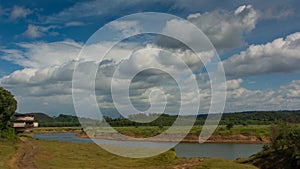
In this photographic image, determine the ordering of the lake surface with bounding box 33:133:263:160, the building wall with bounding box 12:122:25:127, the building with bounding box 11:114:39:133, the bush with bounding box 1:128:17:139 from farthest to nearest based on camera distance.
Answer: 1. the building with bounding box 11:114:39:133
2. the building wall with bounding box 12:122:25:127
3. the lake surface with bounding box 33:133:263:160
4. the bush with bounding box 1:128:17:139

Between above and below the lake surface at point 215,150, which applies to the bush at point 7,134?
above

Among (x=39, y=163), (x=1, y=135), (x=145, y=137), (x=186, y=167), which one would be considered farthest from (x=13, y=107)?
(x=145, y=137)

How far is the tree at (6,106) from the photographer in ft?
252

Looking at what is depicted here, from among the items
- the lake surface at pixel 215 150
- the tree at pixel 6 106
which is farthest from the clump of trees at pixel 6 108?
the lake surface at pixel 215 150

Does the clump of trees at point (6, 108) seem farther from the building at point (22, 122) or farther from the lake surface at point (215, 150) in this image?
the lake surface at point (215, 150)

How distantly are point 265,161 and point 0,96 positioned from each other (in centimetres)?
5893

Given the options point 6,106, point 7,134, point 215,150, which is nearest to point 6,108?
point 6,106

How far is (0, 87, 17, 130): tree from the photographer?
76.9 meters

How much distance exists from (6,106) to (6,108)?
479mm

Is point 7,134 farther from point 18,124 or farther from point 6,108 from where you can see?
point 18,124

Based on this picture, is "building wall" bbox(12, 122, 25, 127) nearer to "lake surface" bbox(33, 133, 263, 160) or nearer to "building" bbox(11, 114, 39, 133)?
"building" bbox(11, 114, 39, 133)

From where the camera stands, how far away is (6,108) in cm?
7850

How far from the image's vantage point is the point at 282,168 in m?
45.3

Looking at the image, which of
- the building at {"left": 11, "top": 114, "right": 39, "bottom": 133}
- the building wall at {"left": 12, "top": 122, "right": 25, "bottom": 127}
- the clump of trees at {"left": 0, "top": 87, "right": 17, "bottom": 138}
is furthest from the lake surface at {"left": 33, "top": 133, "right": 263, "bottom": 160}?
the clump of trees at {"left": 0, "top": 87, "right": 17, "bottom": 138}
